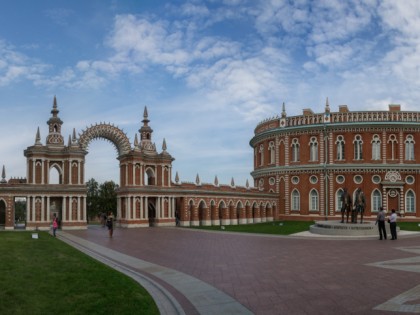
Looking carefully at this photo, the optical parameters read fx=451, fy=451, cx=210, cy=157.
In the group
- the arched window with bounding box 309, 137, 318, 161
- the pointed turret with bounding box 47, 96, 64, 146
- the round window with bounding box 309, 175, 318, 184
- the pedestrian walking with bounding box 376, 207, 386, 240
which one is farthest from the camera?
the arched window with bounding box 309, 137, 318, 161

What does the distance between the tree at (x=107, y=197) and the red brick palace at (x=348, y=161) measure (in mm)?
32427

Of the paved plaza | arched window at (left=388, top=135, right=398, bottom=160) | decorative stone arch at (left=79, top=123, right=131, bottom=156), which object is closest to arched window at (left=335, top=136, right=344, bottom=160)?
arched window at (left=388, top=135, right=398, bottom=160)

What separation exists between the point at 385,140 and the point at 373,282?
52113 millimetres

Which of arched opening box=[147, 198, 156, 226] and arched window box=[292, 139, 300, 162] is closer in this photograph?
arched opening box=[147, 198, 156, 226]

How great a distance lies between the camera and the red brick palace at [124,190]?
49.0 meters

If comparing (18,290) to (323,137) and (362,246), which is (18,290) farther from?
(323,137)

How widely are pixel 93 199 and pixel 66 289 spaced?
7325cm

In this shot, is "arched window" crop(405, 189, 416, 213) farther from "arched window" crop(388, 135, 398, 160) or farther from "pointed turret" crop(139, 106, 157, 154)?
"pointed turret" crop(139, 106, 157, 154)

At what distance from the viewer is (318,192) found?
65.8 m

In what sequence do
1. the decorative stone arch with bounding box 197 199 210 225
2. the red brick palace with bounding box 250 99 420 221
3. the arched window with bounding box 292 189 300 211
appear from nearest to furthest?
the decorative stone arch with bounding box 197 199 210 225 → the red brick palace with bounding box 250 99 420 221 → the arched window with bounding box 292 189 300 211

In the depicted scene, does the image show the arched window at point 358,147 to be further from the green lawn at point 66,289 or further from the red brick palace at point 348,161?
the green lawn at point 66,289

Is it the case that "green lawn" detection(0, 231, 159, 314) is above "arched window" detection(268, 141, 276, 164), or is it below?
below

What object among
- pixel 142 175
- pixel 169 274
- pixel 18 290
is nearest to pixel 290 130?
pixel 142 175

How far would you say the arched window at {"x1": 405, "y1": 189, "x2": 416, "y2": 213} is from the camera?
62.7 m
